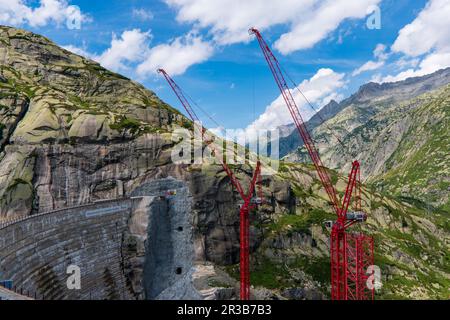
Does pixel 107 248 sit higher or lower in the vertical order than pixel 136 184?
lower

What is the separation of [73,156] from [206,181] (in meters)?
54.6

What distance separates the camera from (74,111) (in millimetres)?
178000

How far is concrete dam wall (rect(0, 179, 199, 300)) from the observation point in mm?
72312

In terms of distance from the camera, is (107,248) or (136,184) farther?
(136,184)

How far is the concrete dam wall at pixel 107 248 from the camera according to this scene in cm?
7231

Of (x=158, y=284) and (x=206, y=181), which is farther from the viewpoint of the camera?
(x=206, y=181)

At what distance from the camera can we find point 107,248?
108875mm

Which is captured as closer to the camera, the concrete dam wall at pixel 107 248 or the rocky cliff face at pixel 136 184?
the concrete dam wall at pixel 107 248

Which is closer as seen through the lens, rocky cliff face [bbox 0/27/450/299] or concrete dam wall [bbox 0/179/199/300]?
concrete dam wall [bbox 0/179/199/300]
